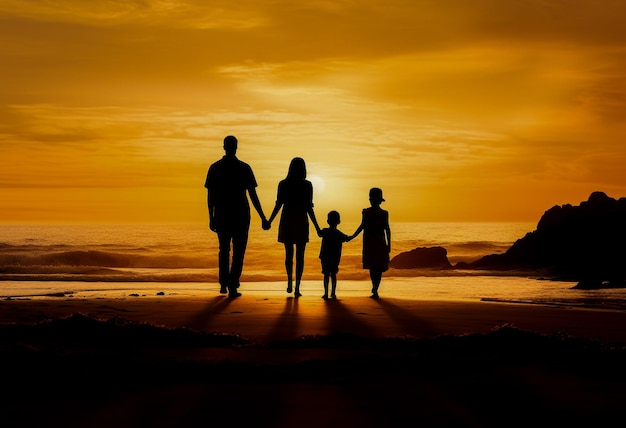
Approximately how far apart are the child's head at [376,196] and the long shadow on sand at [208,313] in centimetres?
363

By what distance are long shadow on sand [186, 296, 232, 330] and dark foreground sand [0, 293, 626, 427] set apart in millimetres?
124

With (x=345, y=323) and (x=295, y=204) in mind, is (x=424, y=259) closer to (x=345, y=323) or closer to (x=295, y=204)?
(x=295, y=204)

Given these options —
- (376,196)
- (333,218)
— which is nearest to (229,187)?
(333,218)

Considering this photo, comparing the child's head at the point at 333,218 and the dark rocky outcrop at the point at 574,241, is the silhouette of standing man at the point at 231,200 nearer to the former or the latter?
the child's head at the point at 333,218

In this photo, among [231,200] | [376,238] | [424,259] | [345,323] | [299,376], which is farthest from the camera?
[424,259]

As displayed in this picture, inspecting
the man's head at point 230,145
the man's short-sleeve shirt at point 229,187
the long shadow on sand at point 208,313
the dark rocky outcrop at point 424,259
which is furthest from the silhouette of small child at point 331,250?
the dark rocky outcrop at point 424,259

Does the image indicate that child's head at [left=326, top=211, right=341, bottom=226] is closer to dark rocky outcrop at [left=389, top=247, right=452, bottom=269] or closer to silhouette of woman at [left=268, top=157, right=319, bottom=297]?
silhouette of woman at [left=268, top=157, right=319, bottom=297]

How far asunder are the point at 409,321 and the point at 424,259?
117 feet

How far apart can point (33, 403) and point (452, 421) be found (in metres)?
2.28

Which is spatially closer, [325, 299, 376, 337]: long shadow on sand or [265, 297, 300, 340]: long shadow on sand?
[265, 297, 300, 340]: long shadow on sand

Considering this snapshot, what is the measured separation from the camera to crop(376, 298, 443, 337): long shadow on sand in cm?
816

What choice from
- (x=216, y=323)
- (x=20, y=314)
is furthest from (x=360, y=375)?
(x=20, y=314)

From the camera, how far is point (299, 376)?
513cm

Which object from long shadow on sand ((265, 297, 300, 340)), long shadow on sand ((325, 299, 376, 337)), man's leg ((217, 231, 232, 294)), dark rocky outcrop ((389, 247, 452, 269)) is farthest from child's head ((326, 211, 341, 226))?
dark rocky outcrop ((389, 247, 452, 269))
